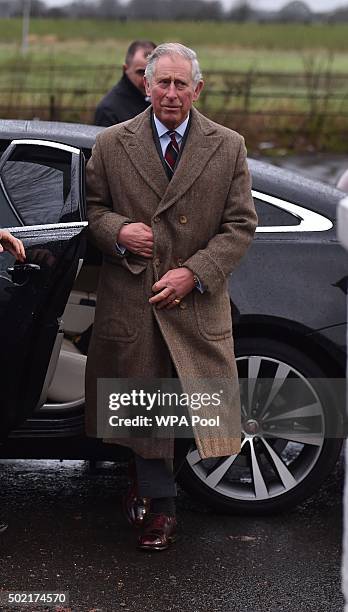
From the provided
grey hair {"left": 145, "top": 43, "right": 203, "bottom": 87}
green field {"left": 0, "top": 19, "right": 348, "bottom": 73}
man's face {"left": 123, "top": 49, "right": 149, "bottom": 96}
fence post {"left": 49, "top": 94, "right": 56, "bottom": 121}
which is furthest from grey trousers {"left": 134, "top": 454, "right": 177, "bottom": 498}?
green field {"left": 0, "top": 19, "right": 348, "bottom": 73}

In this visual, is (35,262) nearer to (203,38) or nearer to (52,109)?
(52,109)

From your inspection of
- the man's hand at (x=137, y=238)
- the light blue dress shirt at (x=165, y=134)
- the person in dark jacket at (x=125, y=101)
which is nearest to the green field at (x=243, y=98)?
the person in dark jacket at (x=125, y=101)

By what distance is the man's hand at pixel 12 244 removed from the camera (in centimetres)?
422

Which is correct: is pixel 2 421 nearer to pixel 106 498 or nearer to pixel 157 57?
pixel 106 498

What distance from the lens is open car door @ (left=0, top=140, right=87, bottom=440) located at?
171 inches

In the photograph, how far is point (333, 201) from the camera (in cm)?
498

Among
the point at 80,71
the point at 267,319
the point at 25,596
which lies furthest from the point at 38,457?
the point at 80,71

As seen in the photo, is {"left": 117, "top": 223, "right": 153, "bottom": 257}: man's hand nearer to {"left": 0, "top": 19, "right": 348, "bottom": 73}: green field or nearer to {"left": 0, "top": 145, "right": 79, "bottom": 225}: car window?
{"left": 0, "top": 145, "right": 79, "bottom": 225}: car window

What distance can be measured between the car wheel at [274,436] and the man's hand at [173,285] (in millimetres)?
558

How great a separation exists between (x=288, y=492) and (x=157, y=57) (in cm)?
177

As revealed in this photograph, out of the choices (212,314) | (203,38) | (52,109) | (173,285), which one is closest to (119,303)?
(173,285)

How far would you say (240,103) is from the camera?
18750 mm

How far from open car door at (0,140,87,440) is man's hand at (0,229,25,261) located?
81mm

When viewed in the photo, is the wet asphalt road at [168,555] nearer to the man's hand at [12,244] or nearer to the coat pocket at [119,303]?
the coat pocket at [119,303]
